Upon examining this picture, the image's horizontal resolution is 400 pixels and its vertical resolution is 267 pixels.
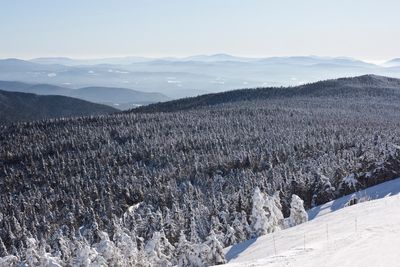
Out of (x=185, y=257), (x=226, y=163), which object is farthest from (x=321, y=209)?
(x=226, y=163)

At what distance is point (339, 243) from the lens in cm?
2903

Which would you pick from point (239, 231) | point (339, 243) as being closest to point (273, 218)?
point (239, 231)

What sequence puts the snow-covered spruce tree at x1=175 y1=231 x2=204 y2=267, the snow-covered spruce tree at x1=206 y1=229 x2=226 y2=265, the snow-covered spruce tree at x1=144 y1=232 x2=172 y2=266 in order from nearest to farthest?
the snow-covered spruce tree at x1=206 y1=229 x2=226 y2=265
the snow-covered spruce tree at x1=175 y1=231 x2=204 y2=267
the snow-covered spruce tree at x1=144 y1=232 x2=172 y2=266

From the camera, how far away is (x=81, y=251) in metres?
39.1

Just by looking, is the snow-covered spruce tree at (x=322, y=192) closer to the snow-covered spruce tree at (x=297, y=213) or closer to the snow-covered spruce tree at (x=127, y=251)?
the snow-covered spruce tree at (x=297, y=213)

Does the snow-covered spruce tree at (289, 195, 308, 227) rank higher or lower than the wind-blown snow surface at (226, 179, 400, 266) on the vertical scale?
lower

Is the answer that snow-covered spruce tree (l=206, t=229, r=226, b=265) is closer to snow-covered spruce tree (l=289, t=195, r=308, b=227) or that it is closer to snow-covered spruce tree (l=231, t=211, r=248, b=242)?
snow-covered spruce tree (l=231, t=211, r=248, b=242)

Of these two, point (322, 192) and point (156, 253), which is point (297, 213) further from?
point (322, 192)

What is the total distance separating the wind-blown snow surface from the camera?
26.0 m

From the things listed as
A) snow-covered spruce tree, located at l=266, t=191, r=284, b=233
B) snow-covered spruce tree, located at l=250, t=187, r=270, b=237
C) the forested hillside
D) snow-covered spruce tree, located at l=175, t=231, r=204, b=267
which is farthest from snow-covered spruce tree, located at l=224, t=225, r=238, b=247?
snow-covered spruce tree, located at l=175, t=231, r=204, b=267

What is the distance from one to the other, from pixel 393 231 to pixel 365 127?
584 ft

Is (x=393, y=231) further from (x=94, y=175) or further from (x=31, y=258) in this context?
(x=94, y=175)

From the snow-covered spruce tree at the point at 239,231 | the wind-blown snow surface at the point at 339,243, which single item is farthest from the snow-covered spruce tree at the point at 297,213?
the wind-blown snow surface at the point at 339,243

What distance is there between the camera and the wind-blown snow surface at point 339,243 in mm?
26000
